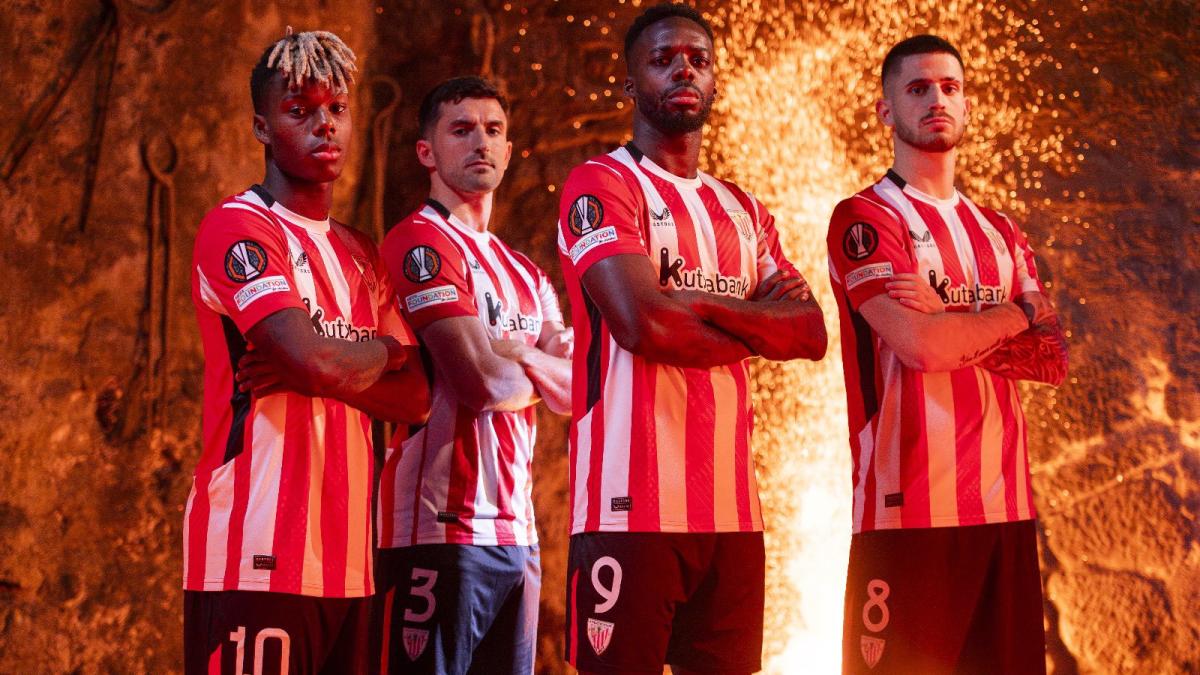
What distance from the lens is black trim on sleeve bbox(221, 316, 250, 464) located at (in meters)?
2.71

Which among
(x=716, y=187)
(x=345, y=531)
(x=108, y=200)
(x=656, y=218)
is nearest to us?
(x=345, y=531)

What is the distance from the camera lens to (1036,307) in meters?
3.40

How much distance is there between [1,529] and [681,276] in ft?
8.62

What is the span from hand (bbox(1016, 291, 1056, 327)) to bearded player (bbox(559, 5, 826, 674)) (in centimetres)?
74

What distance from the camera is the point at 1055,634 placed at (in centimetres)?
476

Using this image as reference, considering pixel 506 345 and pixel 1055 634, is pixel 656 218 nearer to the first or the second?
pixel 506 345

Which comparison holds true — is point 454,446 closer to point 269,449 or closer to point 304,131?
point 269,449

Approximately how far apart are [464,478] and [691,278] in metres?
1.01

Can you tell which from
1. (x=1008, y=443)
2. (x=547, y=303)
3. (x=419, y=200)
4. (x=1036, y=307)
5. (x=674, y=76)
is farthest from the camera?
(x=419, y=200)

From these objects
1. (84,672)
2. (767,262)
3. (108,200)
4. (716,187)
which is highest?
(108,200)

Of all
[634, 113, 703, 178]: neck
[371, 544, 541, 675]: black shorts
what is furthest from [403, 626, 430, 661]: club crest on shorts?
[634, 113, 703, 178]: neck

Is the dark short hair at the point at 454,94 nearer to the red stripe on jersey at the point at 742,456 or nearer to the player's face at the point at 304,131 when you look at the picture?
the player's face at the point at 304,131

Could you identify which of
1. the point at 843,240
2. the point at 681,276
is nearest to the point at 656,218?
the point at 681,276

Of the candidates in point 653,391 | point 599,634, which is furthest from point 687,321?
point 599,634
